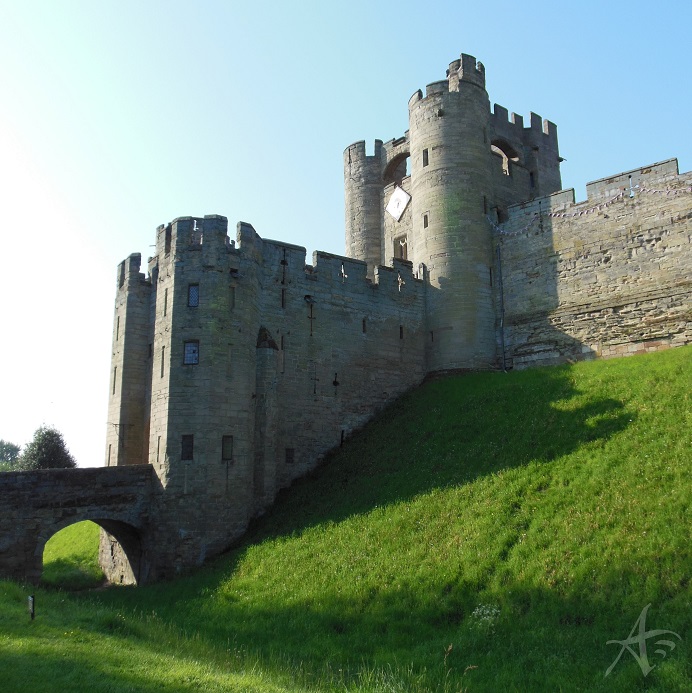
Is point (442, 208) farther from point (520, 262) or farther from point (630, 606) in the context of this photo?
point (630, 606)

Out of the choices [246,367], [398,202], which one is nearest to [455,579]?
[246,367]

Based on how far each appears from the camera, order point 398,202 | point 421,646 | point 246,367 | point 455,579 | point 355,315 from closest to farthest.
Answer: point 421,646 → point 455,579 → point 246,367 → point 355,315 → point 398,202

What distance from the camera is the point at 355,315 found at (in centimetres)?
2669

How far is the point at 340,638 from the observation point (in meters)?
12.9

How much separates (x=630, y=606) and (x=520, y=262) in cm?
1924

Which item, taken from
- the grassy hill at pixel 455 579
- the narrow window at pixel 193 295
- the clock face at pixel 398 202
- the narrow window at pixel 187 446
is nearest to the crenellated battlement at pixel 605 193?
the clock face at pixel 398 202

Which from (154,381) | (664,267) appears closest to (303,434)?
(154,381)

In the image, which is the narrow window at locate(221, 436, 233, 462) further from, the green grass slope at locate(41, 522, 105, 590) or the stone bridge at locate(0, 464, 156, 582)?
the green grass slope at locate(41, 522, 105, 590)

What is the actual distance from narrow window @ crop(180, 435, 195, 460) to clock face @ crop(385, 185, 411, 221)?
56.5 feet

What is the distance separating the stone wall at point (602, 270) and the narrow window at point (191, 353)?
13.3 m

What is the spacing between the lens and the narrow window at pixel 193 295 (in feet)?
71.5

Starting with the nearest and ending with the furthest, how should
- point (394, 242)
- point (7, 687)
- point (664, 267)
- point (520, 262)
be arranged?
point (7, 687)
point (664, 267)
point (520, 262)
point (394, 242)

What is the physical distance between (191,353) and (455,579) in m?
11.6

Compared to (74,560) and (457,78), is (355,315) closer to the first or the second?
(457,78)
